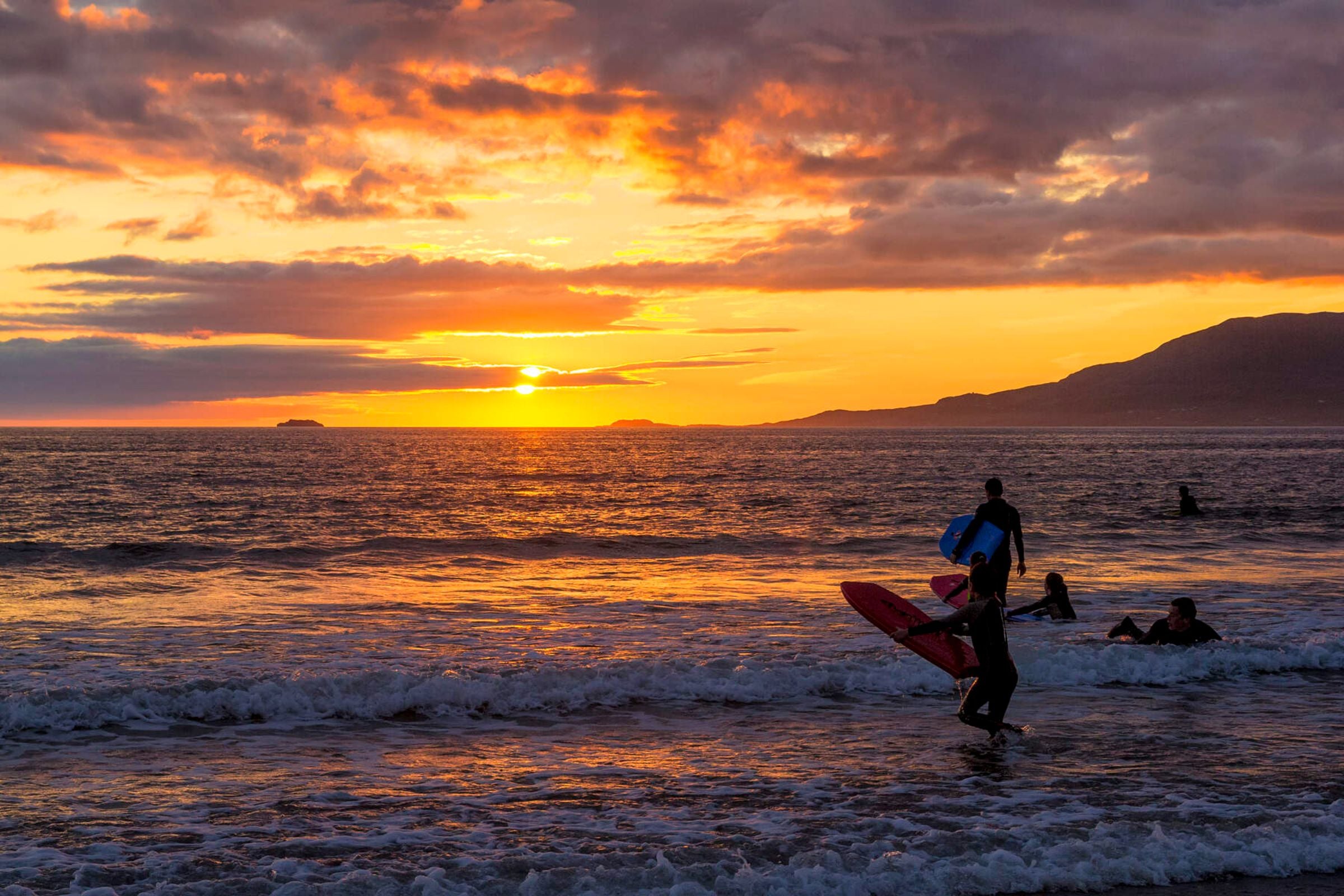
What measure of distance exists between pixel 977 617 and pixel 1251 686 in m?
5.95

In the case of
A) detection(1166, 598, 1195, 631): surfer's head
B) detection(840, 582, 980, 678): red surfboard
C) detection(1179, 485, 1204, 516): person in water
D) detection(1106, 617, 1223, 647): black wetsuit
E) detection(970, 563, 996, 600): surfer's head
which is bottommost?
detection(1179, 485, 1204, 516): person in water

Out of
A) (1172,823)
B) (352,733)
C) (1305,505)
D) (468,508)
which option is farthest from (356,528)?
(1305,505)

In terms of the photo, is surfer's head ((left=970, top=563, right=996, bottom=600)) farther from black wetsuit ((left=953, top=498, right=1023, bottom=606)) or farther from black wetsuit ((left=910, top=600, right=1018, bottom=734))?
black wetsuit ((left=953, top=498, right=1023, bottom=606))

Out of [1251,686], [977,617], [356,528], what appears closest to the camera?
[977,617]

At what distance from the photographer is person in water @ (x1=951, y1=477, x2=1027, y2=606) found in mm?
15414

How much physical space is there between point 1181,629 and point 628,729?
8969 millimetres

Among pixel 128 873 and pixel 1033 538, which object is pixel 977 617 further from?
pixel 1033 538

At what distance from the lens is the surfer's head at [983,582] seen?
10391 millimetres

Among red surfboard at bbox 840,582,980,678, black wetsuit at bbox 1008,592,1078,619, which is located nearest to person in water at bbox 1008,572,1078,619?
black wetsuit at bbox 1008,592,1078,619

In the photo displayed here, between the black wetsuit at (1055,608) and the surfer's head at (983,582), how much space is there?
348 inches

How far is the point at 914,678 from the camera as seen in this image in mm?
13648

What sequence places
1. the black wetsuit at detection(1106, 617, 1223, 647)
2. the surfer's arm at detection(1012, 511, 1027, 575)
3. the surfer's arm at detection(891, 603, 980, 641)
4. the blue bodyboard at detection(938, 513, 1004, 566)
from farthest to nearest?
the surfer's arm at detection(1012, 511, 1027, 575) → the blue bodyboard at detection(938, 513, 1004, 566) → the black wetsuit at detection(1106, 617, 1223, 647) → the surfer's arm at detection(891, 603, 980, 641)

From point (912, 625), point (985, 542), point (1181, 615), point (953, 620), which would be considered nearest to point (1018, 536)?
point (985, 542)

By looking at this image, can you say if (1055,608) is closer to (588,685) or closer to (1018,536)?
(1018,536)
